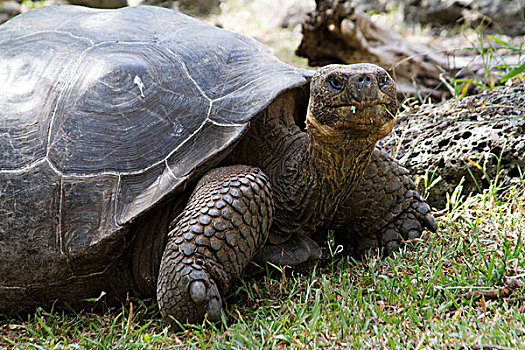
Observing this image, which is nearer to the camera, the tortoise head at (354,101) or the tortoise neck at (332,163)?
the tortoise head at (354,101)

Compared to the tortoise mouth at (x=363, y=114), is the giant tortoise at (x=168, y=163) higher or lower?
lower

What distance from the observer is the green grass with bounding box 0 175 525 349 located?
7.26 ft

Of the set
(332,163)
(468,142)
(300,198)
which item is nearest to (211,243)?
(300,198)

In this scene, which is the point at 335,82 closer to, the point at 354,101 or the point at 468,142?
the point at 354,101

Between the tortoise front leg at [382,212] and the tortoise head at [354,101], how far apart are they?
0.59 metres

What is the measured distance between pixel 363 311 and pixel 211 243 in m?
0.74

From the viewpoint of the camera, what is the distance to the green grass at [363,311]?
221 cm

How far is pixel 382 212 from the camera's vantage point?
10.6 ft

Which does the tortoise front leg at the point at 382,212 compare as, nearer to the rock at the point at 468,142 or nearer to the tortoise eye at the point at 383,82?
the rock at the point at 468,142

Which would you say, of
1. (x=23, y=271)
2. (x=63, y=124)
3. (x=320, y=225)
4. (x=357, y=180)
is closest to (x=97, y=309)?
(x=23, y=271)

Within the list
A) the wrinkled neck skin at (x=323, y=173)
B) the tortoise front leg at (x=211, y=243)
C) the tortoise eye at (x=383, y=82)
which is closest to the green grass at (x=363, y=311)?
the tortoise front leg at (x=211, y=243)

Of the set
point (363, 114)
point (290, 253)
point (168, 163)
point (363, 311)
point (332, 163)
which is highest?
point (363, 114)

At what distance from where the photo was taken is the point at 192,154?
9.05 ft

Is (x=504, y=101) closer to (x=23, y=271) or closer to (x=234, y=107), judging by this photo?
(x=234, y=107)
